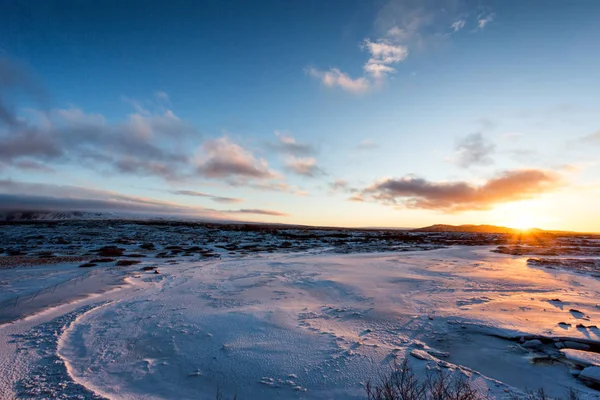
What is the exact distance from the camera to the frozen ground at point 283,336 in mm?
4945

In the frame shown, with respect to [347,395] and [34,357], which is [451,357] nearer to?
[347,395]

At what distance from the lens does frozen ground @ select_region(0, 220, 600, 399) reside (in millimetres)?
4945

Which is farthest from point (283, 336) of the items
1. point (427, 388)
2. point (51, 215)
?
point (51, 215)

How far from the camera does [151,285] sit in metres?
12.4

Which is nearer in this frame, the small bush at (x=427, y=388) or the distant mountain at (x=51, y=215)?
the small bush at (x=427, y=388)

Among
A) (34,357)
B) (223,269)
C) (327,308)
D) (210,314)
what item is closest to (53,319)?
(34,357)

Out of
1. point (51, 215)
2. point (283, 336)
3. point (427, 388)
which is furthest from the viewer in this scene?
point (51, 215)

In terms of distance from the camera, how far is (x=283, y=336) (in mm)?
6910

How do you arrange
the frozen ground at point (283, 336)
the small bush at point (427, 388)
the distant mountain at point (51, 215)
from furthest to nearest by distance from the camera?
the distant mountain at point (51, 215)
the frozen ground at point (283, 336)
the small bush at point (427, 388)

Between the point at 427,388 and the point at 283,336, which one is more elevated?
the point at 427,388

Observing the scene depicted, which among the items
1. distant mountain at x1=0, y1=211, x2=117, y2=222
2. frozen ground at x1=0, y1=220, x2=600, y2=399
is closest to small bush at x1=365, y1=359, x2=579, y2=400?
frozen ground at x1=0, y1=220, x2=600, y2=399

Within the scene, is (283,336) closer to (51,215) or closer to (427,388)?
(427,388)

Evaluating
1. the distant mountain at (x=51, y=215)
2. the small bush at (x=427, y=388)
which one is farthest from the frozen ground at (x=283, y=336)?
the distant mountain at (x=51, y=215)

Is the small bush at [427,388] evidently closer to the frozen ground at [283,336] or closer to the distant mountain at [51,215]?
the frozen ground at [283,336]
